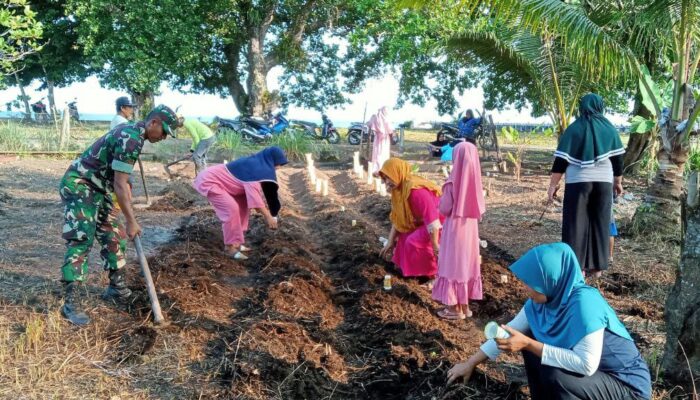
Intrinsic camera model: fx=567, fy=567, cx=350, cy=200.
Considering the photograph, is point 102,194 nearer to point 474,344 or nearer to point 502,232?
point 474,344

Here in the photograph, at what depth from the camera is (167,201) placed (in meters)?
8.77

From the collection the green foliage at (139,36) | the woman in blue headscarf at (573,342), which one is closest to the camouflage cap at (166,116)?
the woman in blue headscarf at (573,342)

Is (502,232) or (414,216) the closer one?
(414,216)

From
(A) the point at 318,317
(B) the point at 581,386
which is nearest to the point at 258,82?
(A) the point at 318,317

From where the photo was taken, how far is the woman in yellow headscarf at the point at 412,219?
486cm

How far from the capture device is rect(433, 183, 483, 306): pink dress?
4.27 m

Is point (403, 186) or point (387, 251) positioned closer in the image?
point (403, 186)

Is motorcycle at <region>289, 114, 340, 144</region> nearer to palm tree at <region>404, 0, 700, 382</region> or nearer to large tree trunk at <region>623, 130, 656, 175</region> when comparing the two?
large tree trunk at <region>623, 130, 656, 175</region>

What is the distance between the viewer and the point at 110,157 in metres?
3.89

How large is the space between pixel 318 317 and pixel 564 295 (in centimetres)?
224

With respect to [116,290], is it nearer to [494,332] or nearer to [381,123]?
[494,332]

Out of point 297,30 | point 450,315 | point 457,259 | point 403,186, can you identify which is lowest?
point 450,315

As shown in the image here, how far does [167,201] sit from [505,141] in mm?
17278

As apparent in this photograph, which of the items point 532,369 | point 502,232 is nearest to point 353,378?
point 532,369
